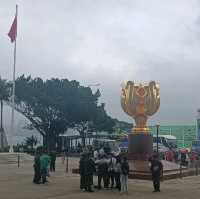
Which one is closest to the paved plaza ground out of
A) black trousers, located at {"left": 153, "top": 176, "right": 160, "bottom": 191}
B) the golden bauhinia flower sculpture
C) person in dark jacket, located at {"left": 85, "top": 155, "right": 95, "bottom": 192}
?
black trousers, located at {"left": 153, "top": 176, "right": 160, "bottom": 191}

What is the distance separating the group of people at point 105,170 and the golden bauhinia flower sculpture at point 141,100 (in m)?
14.9

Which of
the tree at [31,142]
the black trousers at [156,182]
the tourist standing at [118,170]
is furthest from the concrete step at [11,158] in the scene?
the black trousers at [156,182]

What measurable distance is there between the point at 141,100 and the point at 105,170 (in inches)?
627

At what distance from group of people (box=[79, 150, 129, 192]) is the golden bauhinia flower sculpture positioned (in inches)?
589

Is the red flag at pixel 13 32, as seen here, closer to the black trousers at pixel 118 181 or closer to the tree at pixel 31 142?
the black trousers at pixel 118 181

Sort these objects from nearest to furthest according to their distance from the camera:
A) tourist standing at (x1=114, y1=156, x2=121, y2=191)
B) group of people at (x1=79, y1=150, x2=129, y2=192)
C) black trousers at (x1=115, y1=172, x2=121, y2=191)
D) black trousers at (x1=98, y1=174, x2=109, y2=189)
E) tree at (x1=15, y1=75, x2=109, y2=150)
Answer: group of people at (x1=79, y1=150, x2=129, y2=192)
tourist standing at (x1=114, y1=156, x2=121, y2=191)
black trousers at (x1=115, y1=172, x2=121, y2=191)
black trousers at (x1=98, y1=174, x2=109, y2=189)
tree at (x1=15, y1=75, x2=109, y2=150)

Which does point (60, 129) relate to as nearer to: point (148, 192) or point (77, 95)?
point (77, 95)

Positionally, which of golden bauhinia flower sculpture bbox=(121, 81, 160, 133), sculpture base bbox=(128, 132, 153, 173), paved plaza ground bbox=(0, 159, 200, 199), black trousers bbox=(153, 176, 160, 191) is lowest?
paved plaza ground bbox=(0, 159, 200, 199)

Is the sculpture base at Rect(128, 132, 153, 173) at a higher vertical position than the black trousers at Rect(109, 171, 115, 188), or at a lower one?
higher

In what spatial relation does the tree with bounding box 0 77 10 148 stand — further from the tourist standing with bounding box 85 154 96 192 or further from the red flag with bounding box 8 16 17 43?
the tourist standing with bounding box 85 154 96 192

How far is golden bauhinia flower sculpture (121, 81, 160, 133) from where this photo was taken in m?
36.3

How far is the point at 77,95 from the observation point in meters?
71.9

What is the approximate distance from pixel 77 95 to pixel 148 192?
51225 millimetres

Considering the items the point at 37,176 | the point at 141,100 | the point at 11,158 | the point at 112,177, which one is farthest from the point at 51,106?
the point at 112,177
